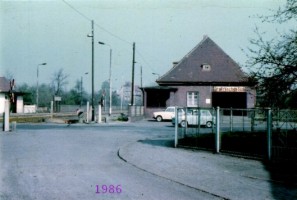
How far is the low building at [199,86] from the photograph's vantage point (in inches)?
1588

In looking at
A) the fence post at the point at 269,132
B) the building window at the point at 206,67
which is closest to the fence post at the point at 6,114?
the fence post at the point at 269,132

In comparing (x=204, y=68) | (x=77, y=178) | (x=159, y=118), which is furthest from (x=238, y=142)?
(x=204, y=68)

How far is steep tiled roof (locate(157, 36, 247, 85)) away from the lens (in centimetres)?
4068

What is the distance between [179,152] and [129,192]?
246 inches

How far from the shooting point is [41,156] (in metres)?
12.2

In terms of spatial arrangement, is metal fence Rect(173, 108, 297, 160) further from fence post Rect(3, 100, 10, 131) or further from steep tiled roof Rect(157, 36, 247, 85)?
steep tiled roof Rect(157, 36, 247, 85)

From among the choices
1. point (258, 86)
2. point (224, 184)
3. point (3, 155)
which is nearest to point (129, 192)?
point (224, 184)

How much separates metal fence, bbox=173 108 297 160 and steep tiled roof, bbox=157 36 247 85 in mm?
23881

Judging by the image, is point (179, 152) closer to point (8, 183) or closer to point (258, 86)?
point (258, 86)

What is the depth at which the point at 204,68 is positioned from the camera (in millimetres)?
41812

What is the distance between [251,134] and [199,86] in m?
25.9

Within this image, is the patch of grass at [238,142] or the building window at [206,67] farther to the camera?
the building window at [206,67]

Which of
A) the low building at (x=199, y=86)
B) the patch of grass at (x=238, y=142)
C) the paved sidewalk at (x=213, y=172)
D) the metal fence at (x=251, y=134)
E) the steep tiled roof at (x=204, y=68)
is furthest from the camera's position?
the steep tiled roof at (x=204, y=68)

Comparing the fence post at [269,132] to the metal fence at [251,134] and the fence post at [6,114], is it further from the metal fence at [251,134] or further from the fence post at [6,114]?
the fence post at [6,114]
